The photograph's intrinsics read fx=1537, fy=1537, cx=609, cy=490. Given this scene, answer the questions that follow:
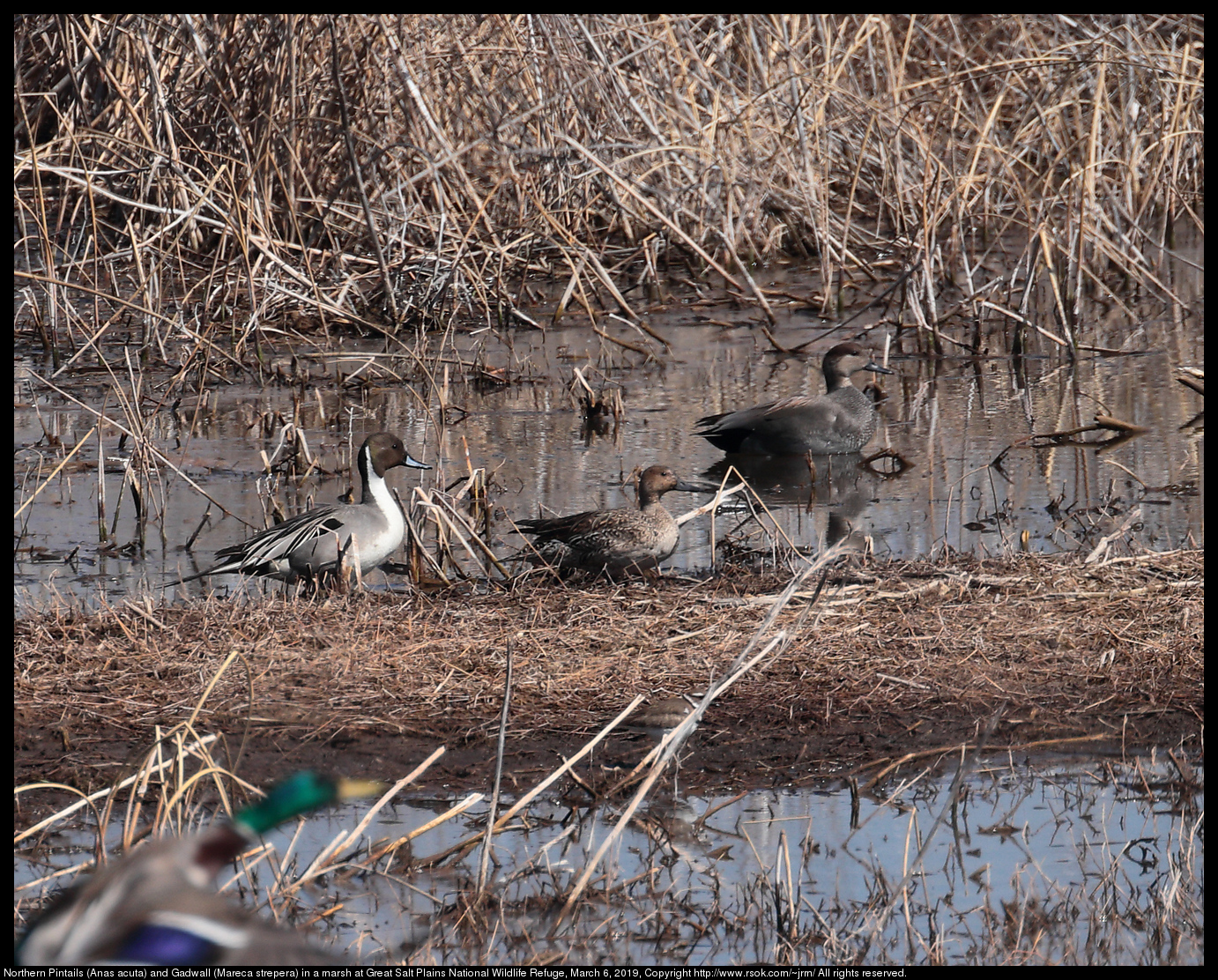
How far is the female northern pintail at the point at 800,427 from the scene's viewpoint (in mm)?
7996

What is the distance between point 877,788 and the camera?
3.88 meters

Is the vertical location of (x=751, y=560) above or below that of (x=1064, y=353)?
below

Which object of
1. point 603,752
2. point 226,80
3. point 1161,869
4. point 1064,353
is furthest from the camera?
point 226,80

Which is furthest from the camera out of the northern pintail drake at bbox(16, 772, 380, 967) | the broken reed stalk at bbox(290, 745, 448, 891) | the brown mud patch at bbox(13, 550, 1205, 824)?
the brown mud patch at bbox(13, 550, 1205, 824)

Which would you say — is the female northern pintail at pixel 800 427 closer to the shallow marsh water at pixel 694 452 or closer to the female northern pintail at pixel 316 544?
the shallow marsh water at pixel 694 452

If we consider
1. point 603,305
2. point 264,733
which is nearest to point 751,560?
point 264,733

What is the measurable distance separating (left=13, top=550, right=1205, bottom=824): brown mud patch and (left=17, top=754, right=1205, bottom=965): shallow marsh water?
0.67ft

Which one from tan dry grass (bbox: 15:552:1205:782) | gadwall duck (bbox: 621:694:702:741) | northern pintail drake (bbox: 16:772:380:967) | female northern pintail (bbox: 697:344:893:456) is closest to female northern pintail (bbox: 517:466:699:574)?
tan dry grass (bbox: 15:552:1205:782)

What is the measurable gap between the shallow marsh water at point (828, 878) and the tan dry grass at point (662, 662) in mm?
324

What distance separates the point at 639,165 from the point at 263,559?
643cm

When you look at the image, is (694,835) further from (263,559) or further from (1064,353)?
(1064,353)

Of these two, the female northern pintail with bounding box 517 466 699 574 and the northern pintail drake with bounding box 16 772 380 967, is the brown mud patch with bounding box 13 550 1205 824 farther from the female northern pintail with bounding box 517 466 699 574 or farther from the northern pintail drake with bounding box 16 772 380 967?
the northern pintail drake with bounding box 16 772 380 967

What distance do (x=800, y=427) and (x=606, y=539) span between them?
2531 millimetres

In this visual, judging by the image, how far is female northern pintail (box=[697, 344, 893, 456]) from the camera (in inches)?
315
